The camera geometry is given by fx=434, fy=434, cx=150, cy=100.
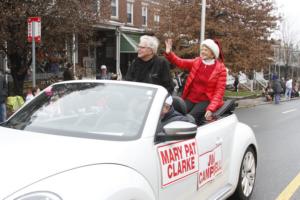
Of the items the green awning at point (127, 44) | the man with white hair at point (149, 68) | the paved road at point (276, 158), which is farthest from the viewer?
the green awning at point (127, 44)

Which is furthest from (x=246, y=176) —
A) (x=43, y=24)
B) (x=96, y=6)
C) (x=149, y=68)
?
(x=96, y=6)

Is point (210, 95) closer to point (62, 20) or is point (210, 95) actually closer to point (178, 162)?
point (178, 162)

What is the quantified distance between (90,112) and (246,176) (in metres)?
2.43

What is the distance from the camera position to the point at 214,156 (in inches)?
170

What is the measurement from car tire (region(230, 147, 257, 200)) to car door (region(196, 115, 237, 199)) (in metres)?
0.41

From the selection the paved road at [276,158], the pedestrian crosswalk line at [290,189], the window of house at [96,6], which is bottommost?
the paved road at [276,158]

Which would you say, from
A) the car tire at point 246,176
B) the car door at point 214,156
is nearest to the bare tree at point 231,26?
the car tire at point 246,176

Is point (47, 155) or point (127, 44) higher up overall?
point (127, 44)

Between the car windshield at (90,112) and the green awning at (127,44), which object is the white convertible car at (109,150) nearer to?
the car windshield at (90,112)

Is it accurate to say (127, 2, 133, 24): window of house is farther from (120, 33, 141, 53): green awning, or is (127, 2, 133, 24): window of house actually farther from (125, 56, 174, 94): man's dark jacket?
(125, 56, 174, 94): man's dark jacket

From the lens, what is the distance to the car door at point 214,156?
13.3 feet

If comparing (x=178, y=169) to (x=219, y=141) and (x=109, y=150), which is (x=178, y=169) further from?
(x=219, y=141)

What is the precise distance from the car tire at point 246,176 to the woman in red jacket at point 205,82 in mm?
713

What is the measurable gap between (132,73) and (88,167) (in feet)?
9.15
